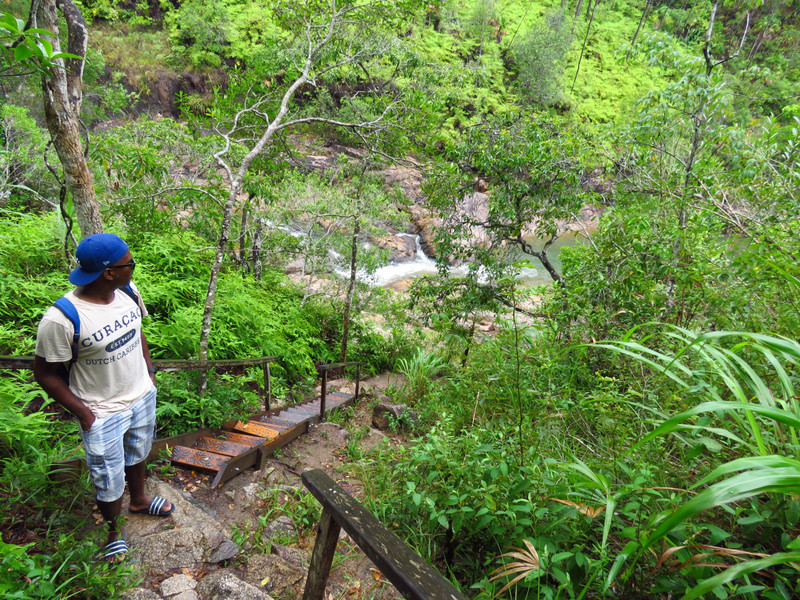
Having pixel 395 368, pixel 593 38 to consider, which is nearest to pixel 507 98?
pixel 593 38

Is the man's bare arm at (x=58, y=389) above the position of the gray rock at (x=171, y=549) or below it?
above

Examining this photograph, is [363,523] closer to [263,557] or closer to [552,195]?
[263,557]

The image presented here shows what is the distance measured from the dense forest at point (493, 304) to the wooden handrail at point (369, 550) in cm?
56

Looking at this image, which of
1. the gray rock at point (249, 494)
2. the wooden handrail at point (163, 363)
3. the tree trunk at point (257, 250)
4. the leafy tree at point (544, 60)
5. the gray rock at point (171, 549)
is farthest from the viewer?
the leafy tree at point (544, 60)

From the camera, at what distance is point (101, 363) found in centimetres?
204

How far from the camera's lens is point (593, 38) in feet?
113

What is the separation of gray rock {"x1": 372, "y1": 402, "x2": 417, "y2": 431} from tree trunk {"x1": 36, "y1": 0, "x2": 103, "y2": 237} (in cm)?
424

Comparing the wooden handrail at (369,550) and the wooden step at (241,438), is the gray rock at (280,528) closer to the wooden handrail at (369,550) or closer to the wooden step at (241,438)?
the wooden step at (241,438)

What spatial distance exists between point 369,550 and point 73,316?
1.86 m

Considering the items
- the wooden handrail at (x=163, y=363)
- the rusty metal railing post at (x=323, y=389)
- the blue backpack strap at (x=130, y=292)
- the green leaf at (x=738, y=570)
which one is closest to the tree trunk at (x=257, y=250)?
the rusty metal railing post at (x=323, y=389)

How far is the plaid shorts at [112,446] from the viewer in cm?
201

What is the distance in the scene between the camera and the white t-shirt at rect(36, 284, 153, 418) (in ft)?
6.03

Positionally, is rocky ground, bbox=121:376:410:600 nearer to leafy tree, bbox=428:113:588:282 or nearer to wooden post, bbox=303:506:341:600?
wooden post, bbox=303:506:341:600

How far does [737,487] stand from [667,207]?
16.9 ft
